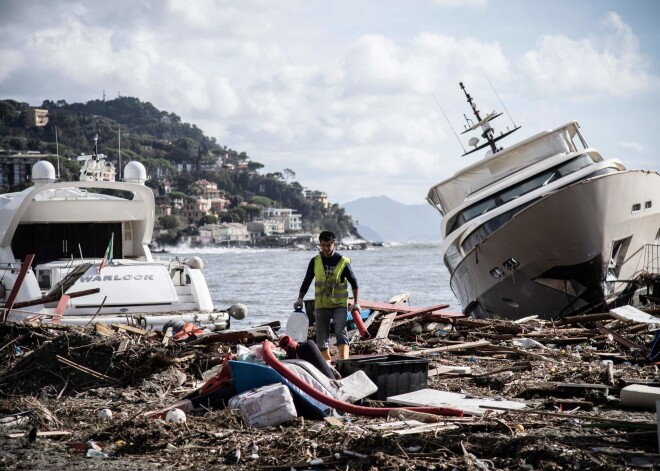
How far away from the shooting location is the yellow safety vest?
10.8 meters

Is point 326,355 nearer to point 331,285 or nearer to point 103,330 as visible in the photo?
point 331,285

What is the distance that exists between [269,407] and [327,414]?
1.93ft

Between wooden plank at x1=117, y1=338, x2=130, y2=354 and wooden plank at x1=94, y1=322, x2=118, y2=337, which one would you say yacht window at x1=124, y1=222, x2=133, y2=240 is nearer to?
wooden plank at x1=94, y1=322, x2=118, y2=337

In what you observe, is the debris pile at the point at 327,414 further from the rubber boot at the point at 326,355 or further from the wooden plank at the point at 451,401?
the rubber boot at the point at 326,355

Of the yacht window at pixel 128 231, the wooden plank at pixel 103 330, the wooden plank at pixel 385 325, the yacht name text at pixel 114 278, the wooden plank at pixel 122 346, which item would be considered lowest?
the wooden plank at pixel 385 325

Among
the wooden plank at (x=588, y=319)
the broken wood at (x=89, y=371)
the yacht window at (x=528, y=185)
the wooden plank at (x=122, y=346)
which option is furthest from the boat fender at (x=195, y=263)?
the broken wood at (x=89, y=371)

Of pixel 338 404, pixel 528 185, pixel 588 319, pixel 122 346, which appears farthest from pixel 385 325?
pixel 528 185

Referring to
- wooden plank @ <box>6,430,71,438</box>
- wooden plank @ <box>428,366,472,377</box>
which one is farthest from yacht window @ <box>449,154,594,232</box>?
wooden plank @ <box>6,430,71,438</box>

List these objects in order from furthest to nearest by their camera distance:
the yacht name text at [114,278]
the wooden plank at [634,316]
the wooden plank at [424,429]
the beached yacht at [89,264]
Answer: the yacht name text at [114,278] → the beached yacht at [89,264] → the wooden plank at [634,316] → the wooden plank at [424,429]

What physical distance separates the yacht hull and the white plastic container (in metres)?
11.8

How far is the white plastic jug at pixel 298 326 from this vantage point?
10719 mm

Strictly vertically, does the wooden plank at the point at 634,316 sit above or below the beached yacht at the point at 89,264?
below

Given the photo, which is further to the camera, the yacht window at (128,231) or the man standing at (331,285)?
the yacht window at (128,231)

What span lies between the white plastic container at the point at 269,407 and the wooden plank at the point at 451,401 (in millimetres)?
1226
